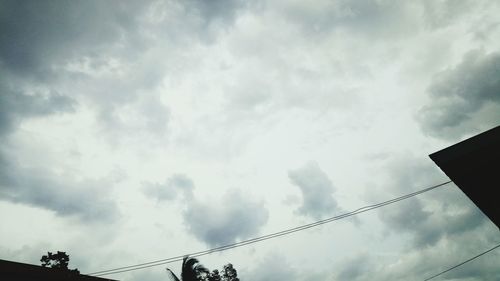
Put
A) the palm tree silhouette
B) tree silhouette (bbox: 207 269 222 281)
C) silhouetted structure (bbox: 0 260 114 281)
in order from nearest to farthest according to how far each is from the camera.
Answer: silhouetted structure (bbox: 0 260 114 281)
the palm tree silhouette
tree silhouette (bbox: 207 269 222 281)

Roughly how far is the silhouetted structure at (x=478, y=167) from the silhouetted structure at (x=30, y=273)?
12.0m

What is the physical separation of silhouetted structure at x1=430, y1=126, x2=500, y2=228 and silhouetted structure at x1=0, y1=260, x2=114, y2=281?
12023mm

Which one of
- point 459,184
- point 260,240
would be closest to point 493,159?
point 459,184

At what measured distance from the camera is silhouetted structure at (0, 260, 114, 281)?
7.07 m

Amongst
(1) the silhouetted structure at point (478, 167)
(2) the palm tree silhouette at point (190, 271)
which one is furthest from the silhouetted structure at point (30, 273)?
(1) the silhouetted structure at point (478, 167)

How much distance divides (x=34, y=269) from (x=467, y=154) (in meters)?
13.2

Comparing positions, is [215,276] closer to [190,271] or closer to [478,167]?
[190,271]

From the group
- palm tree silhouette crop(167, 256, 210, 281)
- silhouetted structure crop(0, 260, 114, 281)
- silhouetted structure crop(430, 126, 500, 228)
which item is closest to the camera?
silhouetted structure crop(0, 260, 114, 281)

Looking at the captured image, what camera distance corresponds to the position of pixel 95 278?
8.41 m

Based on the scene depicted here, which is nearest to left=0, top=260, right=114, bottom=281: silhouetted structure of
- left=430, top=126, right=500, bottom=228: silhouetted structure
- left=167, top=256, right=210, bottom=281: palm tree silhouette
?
left=167, top=256, right=210, bottom=281: palm tree silhouette

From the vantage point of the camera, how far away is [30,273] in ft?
24.2

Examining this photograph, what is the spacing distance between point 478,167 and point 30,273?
527 inches

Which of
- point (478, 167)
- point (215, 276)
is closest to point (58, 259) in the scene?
point (215, 276)

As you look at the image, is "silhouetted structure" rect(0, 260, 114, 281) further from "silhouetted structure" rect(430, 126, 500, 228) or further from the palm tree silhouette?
"silhouetted structure" rect(430, 126, 500, 228)
